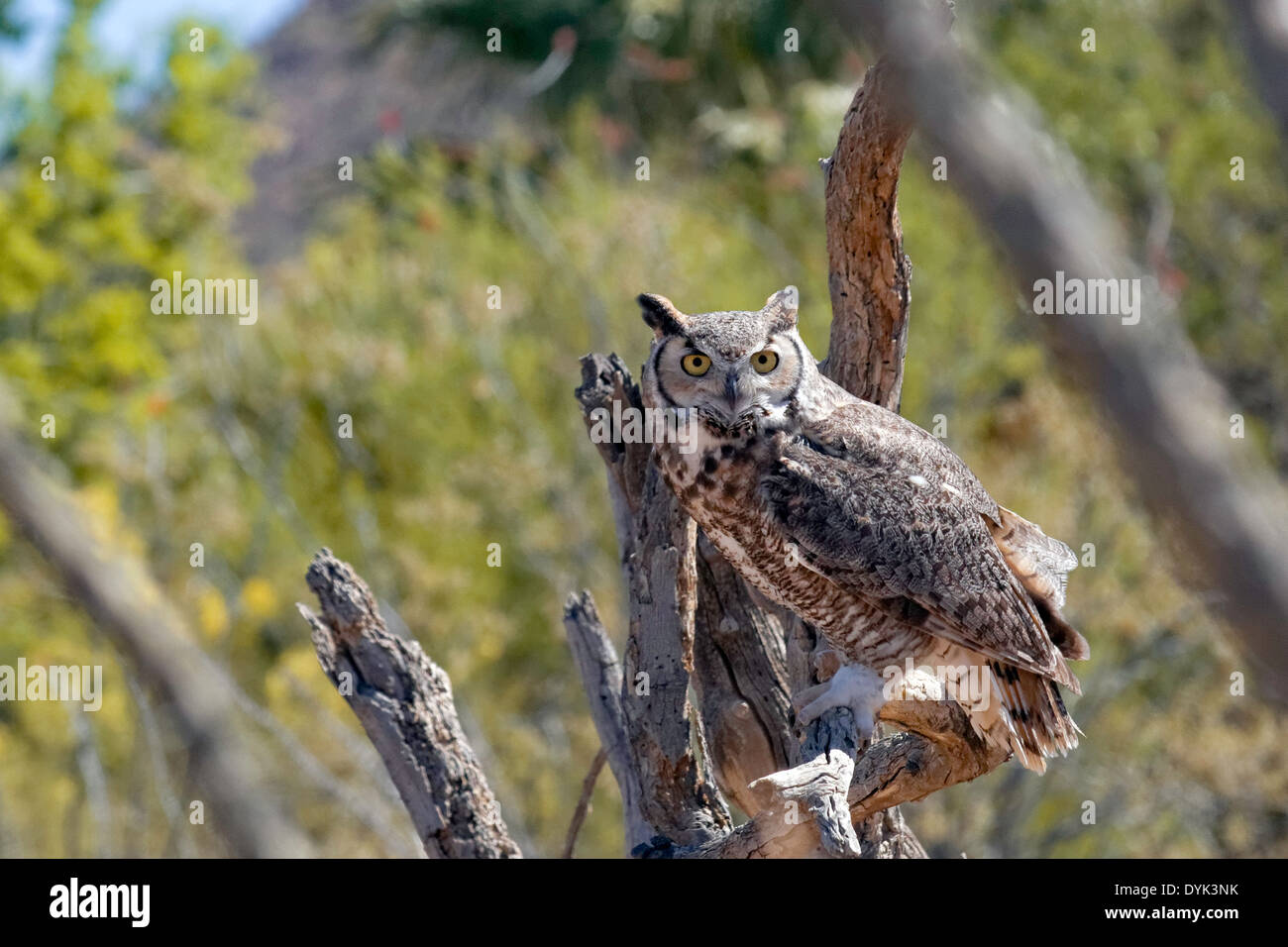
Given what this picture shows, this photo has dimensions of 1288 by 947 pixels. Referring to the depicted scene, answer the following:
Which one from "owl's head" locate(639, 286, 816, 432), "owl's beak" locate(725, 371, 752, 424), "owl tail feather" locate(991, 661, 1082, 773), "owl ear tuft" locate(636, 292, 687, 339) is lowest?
"owl tail feather" locate(991, 661, 1082, 773)

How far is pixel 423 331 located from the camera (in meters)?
11.2

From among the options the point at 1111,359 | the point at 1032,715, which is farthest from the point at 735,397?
the point at 1111,359

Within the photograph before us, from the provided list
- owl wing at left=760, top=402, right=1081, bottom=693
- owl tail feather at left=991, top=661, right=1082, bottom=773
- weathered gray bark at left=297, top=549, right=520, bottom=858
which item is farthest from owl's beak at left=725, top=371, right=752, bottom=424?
weathered gray bark at left=297, top=549, right=520, bottom=858

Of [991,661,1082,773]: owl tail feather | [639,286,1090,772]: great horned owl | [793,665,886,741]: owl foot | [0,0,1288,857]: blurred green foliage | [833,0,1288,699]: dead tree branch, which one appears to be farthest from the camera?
[0,0,1288,857]: blurred green foliage

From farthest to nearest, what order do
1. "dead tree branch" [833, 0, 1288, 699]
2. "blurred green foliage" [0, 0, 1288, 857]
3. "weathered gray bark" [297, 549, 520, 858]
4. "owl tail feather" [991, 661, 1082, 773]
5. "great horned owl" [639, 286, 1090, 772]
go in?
"blurred green foliage" [0, 0, 1288, 857], "weathered gray bark" [297, 549, 520, 858], "owl tail feather" [991, 661, 1082, 773], "great horned owl" [639, 286, 1090, 772], "dead tree branch" [833, 0, 1288, 699]

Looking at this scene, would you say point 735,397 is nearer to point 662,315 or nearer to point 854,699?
point 662,315

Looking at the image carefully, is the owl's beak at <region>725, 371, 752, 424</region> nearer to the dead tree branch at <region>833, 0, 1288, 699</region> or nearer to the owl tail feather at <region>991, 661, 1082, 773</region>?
the owl tail feather at <region>991, 661, 1082, 773</region>

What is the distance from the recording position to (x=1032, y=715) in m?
3.46

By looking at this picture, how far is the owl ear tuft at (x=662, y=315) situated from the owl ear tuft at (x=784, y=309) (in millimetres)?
233

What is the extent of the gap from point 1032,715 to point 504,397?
224 inches

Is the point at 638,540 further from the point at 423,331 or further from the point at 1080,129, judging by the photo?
the point at 1080,129

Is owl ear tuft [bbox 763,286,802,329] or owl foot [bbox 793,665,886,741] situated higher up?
owl ear tuft [bbox 763,286,802,329]

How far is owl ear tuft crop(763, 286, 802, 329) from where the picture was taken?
333 centimetres

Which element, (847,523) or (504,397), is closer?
(847,523)
